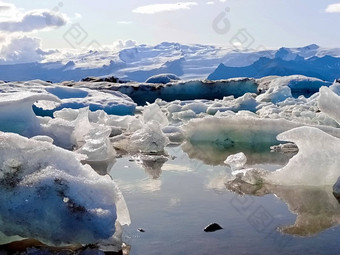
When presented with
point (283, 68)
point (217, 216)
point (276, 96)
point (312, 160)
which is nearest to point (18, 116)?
point (217, 216)

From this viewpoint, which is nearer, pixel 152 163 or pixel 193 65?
pixel 152 163

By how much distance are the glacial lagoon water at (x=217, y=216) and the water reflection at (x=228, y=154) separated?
0.61 m

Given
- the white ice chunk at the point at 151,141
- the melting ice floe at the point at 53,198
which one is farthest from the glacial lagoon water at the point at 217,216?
the white ice chunk at the point at 151,141

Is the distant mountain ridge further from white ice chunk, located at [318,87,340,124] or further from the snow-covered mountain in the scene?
white ice chunk, located at [318,87,340,124]

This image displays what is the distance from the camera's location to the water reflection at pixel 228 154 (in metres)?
4.72

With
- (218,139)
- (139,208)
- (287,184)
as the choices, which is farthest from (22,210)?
(218,139)

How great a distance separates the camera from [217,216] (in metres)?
2.82

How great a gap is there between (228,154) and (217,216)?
7.83ft

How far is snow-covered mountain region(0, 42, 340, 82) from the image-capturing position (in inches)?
1785

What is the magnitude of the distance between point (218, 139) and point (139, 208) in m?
3.31

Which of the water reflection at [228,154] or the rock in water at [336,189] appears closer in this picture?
the rock in water at [336,189]

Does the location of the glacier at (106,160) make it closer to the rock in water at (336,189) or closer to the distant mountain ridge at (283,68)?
the rock in water at (336,189)

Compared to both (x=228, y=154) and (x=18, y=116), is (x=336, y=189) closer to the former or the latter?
(x=228, y=154)

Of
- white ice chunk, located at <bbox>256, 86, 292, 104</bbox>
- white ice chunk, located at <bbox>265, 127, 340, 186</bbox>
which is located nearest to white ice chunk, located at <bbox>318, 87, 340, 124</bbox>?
white ice chunk, located at <bbox>265, 127, 340, 186</bbox>
